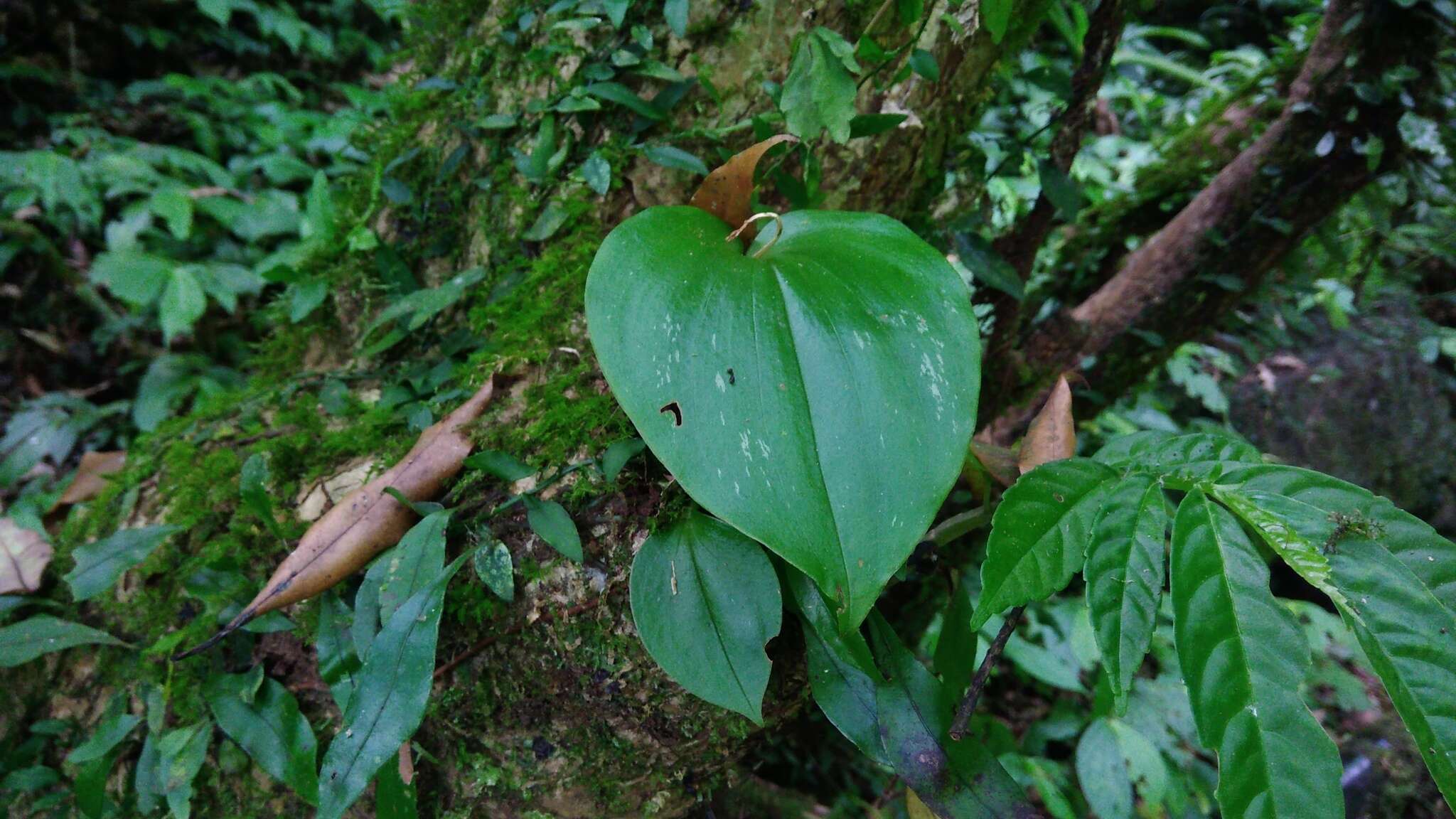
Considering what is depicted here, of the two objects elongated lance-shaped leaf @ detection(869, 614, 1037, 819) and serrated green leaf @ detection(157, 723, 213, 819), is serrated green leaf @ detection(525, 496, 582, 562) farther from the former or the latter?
serrated green leaf @ detection(157, 723, 213, 819)

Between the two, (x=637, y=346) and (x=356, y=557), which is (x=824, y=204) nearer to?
(x=637, y=346)

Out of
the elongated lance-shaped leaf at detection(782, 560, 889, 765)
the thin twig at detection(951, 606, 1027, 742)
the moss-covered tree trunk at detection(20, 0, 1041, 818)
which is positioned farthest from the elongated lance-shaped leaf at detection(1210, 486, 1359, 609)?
the moss-covered tree trunk at detection(20, 0, 1041, 818)

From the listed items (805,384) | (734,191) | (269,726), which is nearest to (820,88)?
(734,191)

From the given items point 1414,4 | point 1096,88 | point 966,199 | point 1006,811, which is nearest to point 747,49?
point 966,199

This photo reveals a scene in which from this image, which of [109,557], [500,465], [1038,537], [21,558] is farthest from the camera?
[21,558]

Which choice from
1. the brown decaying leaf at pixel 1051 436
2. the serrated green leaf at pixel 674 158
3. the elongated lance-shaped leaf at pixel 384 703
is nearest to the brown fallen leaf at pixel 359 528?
the elongated lance-shaped leaf at pixel 384 703

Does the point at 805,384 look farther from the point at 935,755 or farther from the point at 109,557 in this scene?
the point at 109,557

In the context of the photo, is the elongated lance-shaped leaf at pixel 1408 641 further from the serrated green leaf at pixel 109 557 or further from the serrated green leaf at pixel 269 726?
the serrated green leaf at pixel 109 557
